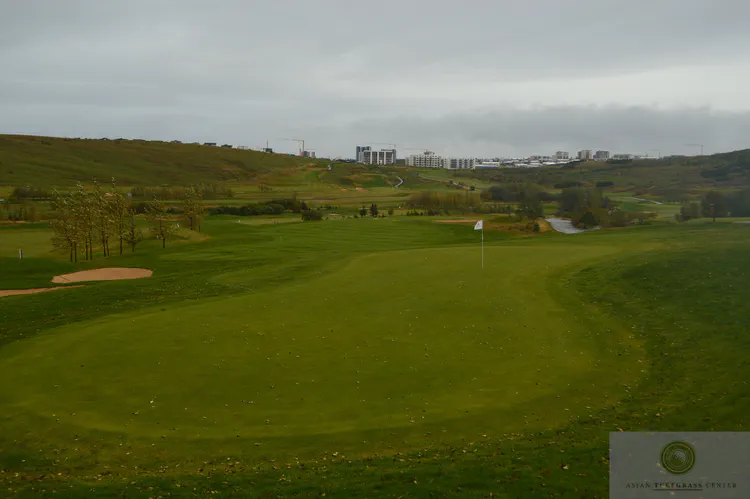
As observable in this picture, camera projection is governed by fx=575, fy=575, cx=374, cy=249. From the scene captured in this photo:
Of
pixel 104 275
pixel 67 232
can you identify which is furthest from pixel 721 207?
pixel 67 232

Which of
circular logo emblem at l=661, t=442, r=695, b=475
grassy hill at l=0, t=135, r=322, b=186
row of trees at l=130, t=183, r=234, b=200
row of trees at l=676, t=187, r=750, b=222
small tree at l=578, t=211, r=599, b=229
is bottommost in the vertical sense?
circular logo emblem at l=661, t=442, r=695, b=475

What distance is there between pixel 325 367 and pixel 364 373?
1.23 meters

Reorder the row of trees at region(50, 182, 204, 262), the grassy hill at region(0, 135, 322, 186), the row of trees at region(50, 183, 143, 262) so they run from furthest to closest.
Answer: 1. the grassy hill at region(0, 135, 322, 186)
2. the row of trees at region(50, 182, 204, 262)
3. the row of trees at region(50, 183, 143, 262)

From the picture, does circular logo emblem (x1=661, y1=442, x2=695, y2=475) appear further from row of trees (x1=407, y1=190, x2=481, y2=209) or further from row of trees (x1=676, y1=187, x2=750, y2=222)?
row of trees (x1=407, y1=190, x2=481, y2=209)

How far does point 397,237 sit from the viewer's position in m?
62.4

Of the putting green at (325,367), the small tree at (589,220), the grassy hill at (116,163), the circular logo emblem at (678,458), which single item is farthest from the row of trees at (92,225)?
the grassy hill at (116,163)

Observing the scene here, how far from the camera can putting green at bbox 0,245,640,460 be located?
44.8ft

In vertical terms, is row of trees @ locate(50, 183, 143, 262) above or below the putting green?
above

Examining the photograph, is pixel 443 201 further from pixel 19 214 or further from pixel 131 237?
pixel 19 214

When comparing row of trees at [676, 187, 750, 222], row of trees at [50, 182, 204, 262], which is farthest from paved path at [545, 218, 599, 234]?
row of trees at [50, 182, 204, 262]

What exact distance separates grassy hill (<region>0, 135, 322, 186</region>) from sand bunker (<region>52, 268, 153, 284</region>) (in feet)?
299

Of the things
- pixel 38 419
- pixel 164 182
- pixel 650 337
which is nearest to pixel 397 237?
pixel 650 337

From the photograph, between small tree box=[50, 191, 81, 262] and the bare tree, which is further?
the bare tree

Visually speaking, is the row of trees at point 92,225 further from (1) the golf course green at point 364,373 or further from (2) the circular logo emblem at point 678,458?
(2) the circular logo emblem at point 678,458
